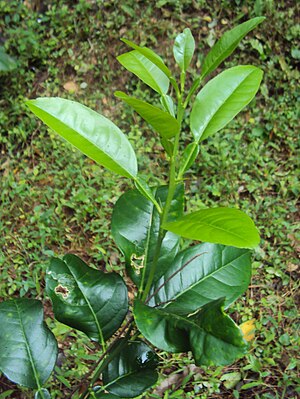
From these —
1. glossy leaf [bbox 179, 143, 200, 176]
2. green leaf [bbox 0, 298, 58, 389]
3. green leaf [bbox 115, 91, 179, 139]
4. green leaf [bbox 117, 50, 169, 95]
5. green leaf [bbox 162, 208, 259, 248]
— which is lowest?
green leaf [bbox 0, 298, 58, 389]

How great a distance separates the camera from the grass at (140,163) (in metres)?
2.29

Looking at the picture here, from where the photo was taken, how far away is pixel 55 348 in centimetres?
144

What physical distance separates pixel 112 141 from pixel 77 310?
46 cm

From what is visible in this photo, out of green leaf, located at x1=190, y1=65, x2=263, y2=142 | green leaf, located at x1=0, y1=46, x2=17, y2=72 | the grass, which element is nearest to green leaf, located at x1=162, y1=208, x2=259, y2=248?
green leaf, located at x1=190, y1=65, x2=263, y2=142

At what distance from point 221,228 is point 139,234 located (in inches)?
18.0

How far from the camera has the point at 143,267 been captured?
1.34 meters

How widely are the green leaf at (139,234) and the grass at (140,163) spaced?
1.05 meters

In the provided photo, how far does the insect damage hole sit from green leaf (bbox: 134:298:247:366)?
24 cm

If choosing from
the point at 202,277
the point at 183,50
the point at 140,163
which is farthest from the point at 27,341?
the point at 140,163

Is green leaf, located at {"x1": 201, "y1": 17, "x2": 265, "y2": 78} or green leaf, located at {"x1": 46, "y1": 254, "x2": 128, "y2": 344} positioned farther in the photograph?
green leaf, located at {"x1": 46, "y1": 254, "x2": 128, "y2": 344}

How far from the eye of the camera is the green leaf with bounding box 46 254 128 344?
4.29ft

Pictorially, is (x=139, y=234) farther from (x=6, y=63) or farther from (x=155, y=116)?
(x=6, y=63)

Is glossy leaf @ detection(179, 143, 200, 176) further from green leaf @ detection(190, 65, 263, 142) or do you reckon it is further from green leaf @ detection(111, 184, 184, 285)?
green leaf @ detection(111, 184, 184, 285)

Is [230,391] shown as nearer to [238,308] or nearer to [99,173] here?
[238,308]
